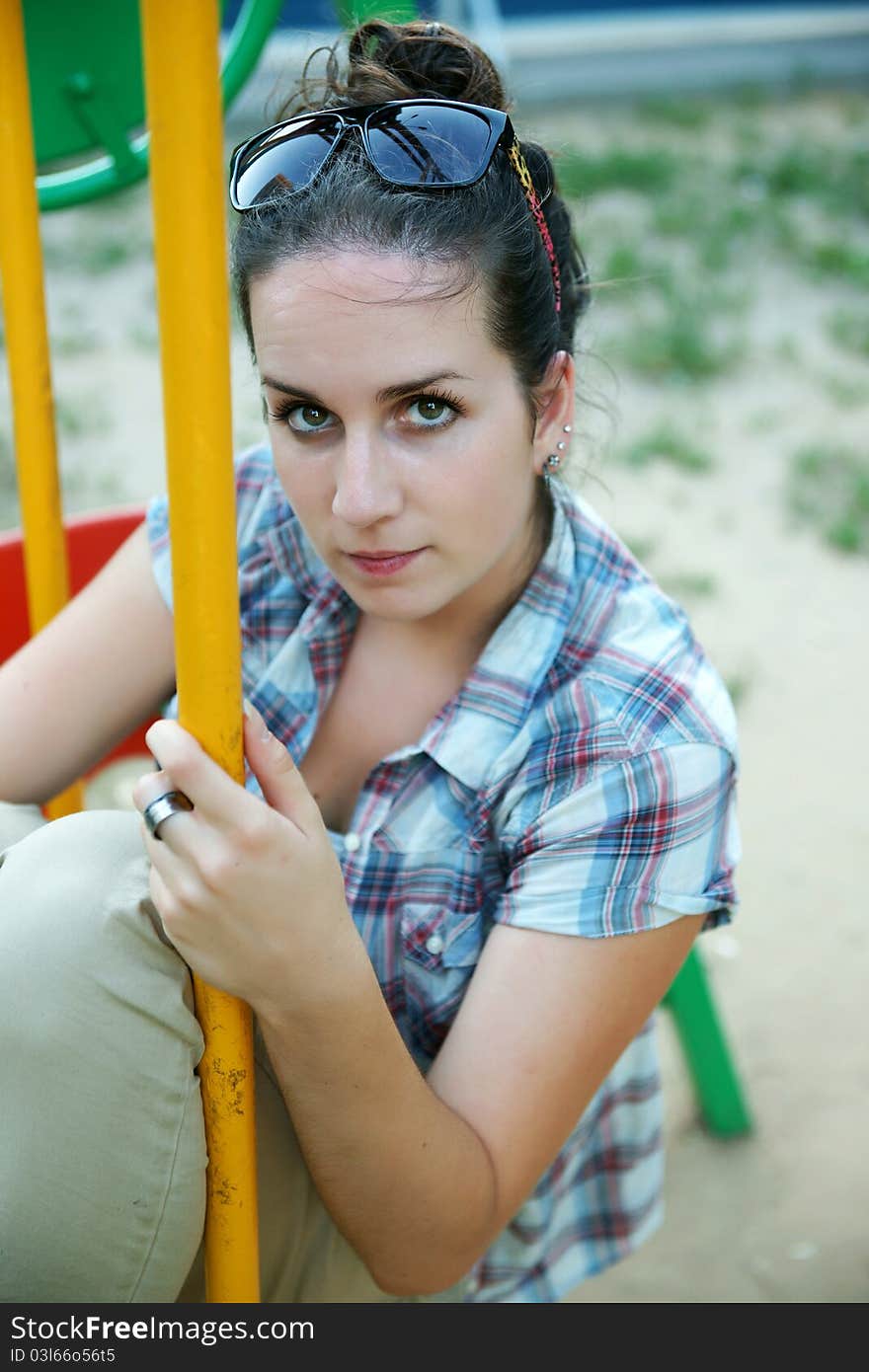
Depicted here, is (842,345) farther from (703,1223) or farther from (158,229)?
(158,229)

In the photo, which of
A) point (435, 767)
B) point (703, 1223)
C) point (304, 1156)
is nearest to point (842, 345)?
point (703, 1223)

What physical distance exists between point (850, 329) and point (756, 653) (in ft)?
5.72

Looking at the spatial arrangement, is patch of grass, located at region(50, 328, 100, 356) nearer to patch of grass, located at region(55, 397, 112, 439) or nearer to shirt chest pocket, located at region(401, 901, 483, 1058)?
patch of grass, located at region(55, 397, 112, 439)

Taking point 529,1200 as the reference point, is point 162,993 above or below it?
above

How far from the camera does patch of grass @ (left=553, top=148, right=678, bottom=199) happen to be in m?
5.41

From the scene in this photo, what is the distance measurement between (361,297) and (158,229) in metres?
0.40

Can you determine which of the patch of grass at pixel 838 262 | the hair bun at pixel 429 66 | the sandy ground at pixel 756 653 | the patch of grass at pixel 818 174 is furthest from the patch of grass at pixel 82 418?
the hair bun at pixel 429 66

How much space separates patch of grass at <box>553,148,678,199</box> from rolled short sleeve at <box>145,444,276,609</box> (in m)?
4.04

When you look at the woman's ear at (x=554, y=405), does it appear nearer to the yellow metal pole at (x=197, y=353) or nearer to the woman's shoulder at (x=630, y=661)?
the woman's shoulder at (x=630, y=661)

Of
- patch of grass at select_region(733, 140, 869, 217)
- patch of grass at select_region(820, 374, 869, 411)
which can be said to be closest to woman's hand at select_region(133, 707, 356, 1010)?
patch of grass at select_region(820, 374, 869, 411)

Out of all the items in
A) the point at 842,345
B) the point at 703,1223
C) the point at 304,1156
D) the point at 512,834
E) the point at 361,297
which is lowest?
the point at 703,1223

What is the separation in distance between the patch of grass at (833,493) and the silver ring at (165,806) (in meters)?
2.96

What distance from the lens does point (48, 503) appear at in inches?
60.0

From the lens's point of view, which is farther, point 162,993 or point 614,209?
point 614,209
